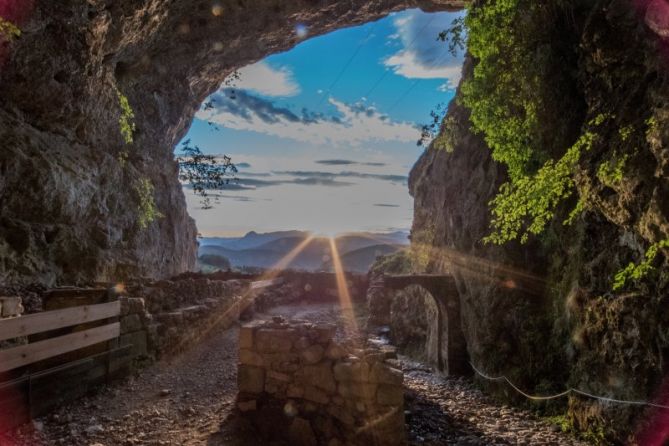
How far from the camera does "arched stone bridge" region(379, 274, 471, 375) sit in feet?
37.9

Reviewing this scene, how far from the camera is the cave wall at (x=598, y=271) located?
5.56m

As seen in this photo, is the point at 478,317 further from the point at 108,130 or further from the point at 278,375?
the point at 108,130

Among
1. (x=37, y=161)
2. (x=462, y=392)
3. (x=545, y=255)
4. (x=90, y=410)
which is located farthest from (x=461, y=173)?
(x=37, y=161)

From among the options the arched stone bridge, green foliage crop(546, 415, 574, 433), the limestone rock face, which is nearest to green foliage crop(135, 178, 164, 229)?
the limestone rock face

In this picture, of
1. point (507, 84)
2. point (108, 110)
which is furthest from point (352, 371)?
point (108, 110)

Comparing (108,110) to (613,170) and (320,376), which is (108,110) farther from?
(613,170)

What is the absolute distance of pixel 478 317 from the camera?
10625 mm

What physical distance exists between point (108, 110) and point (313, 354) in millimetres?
12704

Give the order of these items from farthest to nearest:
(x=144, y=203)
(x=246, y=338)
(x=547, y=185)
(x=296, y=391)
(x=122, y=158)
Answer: (x=144, y=203), (x=122, y=158), (x=547, y=185), (x=246, y=338), (x=296, y=391)

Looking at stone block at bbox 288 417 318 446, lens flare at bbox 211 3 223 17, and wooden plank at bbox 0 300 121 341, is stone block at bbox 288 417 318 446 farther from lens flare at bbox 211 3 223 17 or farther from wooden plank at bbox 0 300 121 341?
lens flare at bbox 211 3 223 17

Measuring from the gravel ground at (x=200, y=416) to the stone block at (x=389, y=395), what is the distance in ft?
2.32

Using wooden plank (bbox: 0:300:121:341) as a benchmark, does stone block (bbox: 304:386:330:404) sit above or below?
below

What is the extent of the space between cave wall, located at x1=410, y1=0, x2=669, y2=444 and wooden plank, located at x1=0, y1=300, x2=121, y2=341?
27.5 ft

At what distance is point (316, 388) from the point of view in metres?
5.59
